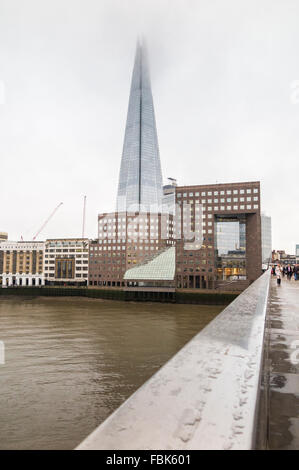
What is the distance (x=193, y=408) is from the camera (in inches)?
60.1

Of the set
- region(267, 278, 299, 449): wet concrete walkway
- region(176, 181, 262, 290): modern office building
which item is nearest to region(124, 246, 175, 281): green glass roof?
region(176, 181, 262, 290): modern office building

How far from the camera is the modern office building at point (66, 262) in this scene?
133325mm

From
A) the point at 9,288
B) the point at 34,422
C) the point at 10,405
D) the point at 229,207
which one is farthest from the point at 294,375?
the point at 9,288

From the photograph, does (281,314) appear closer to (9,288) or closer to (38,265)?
(9,288)

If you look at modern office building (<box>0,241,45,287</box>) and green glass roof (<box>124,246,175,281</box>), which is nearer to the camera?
green glass roof (<box>124,246,175,281</box>)

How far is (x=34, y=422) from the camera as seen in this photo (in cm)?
1319

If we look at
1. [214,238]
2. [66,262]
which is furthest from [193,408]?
[66,262]

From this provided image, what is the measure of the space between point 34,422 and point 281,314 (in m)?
11.3

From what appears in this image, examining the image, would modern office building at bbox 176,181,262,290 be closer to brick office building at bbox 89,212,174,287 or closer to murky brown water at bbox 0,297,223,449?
Answer: brick office building at bbox 89,212,174,287

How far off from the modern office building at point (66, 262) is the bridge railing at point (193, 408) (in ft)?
437

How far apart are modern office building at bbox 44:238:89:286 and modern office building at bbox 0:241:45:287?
408 cm

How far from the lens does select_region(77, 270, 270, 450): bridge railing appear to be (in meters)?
1.24

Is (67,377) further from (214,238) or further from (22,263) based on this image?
(22,263)
